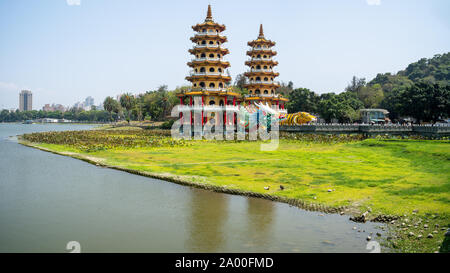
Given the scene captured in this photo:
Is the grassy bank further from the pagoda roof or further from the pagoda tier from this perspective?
the pagoda tier

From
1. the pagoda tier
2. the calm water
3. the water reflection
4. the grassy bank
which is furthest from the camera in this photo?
the pagoda tier

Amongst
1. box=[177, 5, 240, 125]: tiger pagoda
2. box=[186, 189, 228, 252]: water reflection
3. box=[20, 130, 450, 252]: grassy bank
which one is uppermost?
box=[177, 5, 240, 125]: tiger pagoda

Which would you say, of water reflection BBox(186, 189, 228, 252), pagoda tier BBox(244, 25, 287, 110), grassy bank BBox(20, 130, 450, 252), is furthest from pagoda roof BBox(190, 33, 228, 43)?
water reflection BBox(186, 189, 228, 252)

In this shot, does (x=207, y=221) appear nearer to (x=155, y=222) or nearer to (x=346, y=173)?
(x=155, y=222)

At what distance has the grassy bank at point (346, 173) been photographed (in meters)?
14.1

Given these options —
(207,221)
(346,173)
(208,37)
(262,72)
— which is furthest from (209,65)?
(207,221)

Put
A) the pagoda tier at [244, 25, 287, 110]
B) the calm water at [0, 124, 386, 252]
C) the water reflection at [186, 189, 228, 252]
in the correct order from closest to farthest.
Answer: the calm water at [0, 124, 386, 252] → the water reflection at [186, 189, 228, 252] → the pagoda tier at [244, 25, 287, 110]

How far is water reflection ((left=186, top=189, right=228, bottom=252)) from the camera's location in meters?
12.5

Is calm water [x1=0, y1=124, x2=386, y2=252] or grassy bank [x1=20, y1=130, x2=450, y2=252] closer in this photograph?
calm water [x1=0, y1=124, x2=386, y2=252]

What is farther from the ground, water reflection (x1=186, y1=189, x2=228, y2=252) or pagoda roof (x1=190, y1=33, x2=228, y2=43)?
pagoda roof (x1=190, y1=33, x2=228, y2=43)

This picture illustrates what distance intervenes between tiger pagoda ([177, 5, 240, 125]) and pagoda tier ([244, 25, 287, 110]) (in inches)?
416

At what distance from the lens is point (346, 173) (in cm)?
2255
